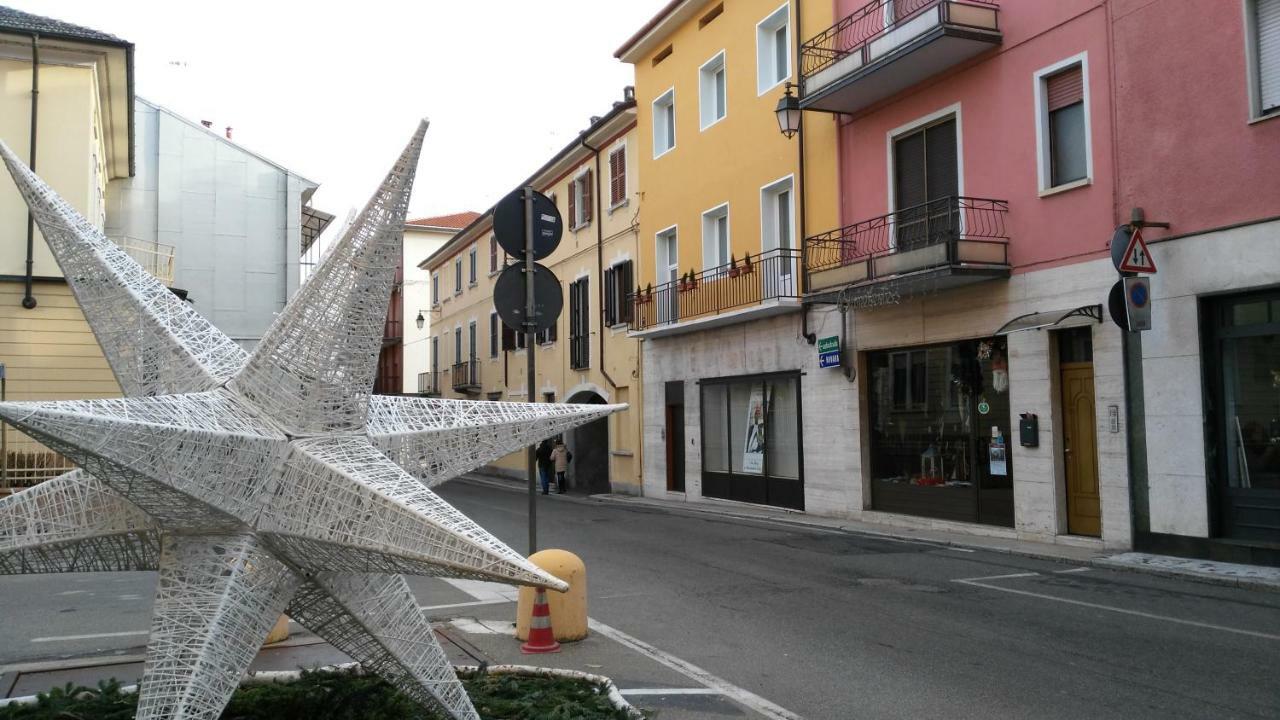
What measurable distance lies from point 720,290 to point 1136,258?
32.4ft

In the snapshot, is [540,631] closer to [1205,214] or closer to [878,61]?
[1205,214]

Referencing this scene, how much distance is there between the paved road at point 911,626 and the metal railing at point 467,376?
26.2 m

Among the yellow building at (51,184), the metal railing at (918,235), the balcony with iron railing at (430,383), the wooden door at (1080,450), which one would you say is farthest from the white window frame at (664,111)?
the balcony with iron railing at (430,383)

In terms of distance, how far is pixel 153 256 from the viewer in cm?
2577

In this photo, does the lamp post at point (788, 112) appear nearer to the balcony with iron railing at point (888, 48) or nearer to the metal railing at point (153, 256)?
the balcony with iron railing at point (888, 48)

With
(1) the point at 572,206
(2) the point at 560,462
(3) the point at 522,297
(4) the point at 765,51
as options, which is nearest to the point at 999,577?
(3) the point at 522,297

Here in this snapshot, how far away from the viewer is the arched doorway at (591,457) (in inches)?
1062

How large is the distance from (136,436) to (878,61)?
13.6 m

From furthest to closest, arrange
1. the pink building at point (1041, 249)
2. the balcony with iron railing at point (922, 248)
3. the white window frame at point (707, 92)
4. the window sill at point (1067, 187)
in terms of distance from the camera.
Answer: the white window frame at point (707, 92) < the balcony with iron railing at point (922, 248) < the window sill at point (1067, 187) < the pink building at point (1041, 249)

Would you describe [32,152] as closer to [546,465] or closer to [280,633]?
[546,465]

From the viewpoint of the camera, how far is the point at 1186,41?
36.8ft

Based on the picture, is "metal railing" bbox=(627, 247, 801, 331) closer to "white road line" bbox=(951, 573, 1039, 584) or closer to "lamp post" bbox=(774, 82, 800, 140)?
"lamp post" bbox=(774, 82, 800, 140)

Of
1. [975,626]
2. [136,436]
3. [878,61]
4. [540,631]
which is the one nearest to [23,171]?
[136,436]

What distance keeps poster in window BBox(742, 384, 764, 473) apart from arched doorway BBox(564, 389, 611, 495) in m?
7.13
